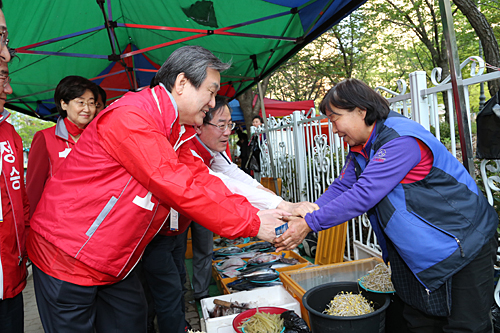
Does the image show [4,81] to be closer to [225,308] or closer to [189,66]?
[189,66]

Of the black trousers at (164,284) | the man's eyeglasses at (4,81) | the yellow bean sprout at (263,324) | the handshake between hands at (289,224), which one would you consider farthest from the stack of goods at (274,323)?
the man's eyeglasses at (4,81)

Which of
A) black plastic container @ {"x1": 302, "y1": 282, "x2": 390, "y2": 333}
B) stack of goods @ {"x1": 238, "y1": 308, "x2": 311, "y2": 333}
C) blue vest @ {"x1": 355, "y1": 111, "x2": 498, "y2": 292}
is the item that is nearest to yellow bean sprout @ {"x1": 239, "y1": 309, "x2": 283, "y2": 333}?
stack of goods @ {"x1": 238, "y1": 308, "x2": 311, "y2": 333}

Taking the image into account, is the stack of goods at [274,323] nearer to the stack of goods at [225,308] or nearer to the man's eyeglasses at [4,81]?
the stack of goods at [225,308]

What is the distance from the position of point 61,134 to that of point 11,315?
1451mm

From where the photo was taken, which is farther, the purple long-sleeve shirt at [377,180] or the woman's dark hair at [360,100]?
the woman's dark hair at [360,100]

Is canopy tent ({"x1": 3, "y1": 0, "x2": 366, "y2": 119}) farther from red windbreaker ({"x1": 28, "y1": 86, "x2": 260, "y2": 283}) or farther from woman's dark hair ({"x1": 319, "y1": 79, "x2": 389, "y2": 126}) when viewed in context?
red windbreaker ({"x1": 28, "y1": 86, "x2": 260, "y2": 283})

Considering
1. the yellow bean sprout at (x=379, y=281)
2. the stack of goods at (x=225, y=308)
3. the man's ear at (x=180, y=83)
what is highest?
the man's ear at (x=180, y=83)

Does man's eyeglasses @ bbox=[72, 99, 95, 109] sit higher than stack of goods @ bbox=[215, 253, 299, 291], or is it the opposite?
A: man's eyeglasses @ bbox=[72, 99, 95, 109]

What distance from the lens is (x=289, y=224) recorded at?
8.97 feet

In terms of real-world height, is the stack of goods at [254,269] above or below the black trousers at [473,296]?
below

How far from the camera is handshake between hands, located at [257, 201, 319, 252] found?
2316 mm

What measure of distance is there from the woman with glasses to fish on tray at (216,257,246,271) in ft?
7.94

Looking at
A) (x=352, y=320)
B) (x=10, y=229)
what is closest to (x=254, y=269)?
(x=352, y=320)

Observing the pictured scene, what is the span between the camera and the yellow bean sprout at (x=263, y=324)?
7.87ft
